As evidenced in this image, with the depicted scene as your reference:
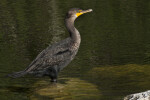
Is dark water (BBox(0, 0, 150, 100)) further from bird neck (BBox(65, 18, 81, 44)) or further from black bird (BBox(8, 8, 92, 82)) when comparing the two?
bird neck (BBox(65, 18, 81, 44))

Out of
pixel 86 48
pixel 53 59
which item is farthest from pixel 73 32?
pixel 86 48

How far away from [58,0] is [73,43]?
14804 millimetres

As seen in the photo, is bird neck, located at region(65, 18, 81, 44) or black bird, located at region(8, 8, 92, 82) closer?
black bird, located at region(8, 8, 92, 82)

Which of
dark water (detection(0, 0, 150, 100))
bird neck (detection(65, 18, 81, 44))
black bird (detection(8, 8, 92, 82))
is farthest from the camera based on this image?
bird neck (detection(65, 18, 81, 44))

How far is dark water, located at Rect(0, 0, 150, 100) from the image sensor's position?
29.0ft

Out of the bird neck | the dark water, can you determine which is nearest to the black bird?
the bird neck

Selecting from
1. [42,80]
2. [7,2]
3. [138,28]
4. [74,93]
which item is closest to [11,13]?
[7,2]

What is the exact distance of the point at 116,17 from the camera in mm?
18453

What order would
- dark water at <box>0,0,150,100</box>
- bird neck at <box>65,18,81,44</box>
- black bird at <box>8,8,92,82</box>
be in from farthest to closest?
bird neck at <box>65,18,81,44</box> < black bird at <box>8,8,92,82</box> < dark water at <box>0,0,150,100</box>

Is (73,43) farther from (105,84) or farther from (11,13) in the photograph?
(11,13)

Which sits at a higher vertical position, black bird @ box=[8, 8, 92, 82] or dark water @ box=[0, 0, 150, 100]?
black bird @ box=[8, 8, 92, 82]

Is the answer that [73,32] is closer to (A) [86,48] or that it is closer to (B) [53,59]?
(B) [53,59]

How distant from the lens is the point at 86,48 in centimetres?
1280

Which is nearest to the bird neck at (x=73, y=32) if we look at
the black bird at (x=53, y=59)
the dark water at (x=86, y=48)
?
the black bird at (x=53, y=59)
